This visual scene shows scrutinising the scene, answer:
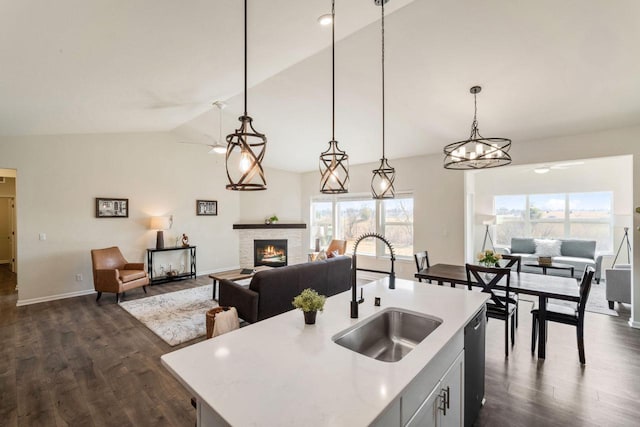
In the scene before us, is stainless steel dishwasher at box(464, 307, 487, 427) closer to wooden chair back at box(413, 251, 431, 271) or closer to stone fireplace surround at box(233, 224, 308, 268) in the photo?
wooden chair back at box(413, 251, 431, 271)

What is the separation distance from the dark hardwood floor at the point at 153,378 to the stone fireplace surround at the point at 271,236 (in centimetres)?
356

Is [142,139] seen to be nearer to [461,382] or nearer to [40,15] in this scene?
[40,15]

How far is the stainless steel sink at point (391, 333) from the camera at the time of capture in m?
1.73

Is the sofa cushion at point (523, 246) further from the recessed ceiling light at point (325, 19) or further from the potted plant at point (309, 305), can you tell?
the potted plant at point (309, 305)

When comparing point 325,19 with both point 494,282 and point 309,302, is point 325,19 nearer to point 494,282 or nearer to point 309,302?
point 309,302

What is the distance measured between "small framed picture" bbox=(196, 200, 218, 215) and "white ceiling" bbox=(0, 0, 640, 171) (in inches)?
87.7

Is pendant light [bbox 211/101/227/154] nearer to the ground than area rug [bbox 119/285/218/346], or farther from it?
farther from it

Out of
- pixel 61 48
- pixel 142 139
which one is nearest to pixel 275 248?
pixel 142 139

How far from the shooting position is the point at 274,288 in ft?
10.9

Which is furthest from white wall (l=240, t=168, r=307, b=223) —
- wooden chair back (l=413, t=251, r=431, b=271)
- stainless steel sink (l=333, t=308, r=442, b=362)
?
stainless steel sink (l=333, t=308, r=442, b=362)

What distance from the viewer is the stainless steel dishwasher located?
5.92 feet

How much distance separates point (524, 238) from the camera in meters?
6.98

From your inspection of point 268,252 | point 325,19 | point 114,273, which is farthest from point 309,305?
point 268,252

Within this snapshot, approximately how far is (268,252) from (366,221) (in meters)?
2.68
